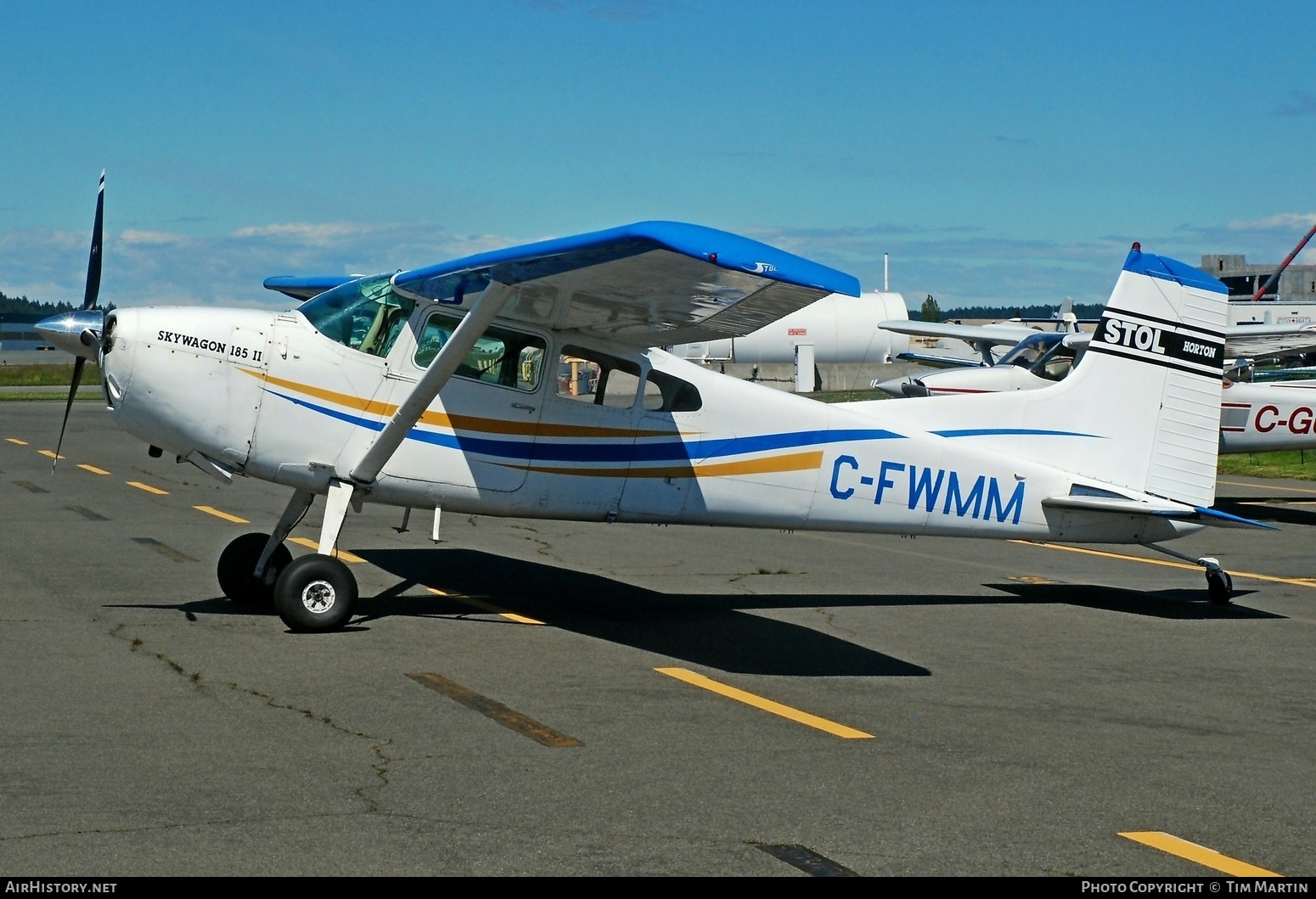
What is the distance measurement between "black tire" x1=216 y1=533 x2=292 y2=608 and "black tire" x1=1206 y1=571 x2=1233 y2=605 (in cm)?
749

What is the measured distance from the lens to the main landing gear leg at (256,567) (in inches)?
378

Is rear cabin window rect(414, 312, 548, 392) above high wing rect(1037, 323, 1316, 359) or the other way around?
the other way around

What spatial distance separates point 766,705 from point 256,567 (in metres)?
4.29

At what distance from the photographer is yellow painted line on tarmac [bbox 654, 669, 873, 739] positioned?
658 centimetres

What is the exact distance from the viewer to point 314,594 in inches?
341

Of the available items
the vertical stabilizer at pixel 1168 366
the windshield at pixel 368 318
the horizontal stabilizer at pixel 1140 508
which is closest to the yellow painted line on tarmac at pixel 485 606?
the windshield at pixel 368 318

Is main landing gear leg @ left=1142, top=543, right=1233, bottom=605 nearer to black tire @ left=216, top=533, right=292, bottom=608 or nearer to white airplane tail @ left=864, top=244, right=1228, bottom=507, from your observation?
white airplane tail @ left=864, top=244, right=1228, bottom=507

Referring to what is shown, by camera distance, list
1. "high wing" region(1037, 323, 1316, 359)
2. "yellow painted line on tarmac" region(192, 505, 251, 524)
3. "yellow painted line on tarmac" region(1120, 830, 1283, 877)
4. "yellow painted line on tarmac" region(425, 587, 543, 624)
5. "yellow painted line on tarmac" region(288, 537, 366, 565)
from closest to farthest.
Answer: "yellow painted line on tarmac" region(1120, 830, 1283, 877) → "yellow painted line on tarmac" region(425, 587, 543, 624) → "yellow painted line on tarmac" region(288, 537, 366, 565) → "yellow painted line on tarmac" region(192, 505, 251, 524) → "high wing" region(1037, 323, 1316, 359)

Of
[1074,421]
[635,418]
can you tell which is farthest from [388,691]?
[1074,421]

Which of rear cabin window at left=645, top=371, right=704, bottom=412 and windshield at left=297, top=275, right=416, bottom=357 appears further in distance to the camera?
rear cabin window at left=645, top=371, right=704, bottom=412

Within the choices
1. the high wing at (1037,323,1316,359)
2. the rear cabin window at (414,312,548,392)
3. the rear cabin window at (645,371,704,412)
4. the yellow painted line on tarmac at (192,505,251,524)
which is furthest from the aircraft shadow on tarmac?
the high wing at (1037,323,1316,359)

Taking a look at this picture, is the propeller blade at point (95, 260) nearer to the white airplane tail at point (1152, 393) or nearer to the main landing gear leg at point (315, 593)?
the main landing gear leg at point (315, 593)

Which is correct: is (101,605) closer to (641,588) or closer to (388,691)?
(388,691)

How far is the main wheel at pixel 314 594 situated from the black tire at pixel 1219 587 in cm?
696
